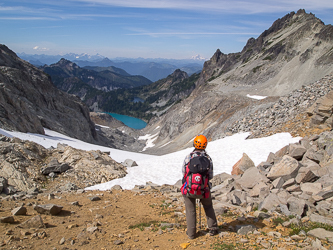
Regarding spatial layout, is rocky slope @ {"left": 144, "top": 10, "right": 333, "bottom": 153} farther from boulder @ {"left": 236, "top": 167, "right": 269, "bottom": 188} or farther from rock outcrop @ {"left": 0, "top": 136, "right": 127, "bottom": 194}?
boulder @ {"left": 236, "top": 167, "right": 269, "bottom": 188}

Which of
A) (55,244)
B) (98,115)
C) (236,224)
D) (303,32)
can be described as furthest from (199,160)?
(98,115)

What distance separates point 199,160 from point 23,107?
34.8 metres

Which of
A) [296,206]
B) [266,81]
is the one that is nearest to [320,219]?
[296,206]

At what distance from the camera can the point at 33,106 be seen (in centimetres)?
4259

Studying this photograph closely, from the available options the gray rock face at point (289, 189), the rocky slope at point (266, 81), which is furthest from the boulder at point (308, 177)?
the rocky slope at point (266, 81)

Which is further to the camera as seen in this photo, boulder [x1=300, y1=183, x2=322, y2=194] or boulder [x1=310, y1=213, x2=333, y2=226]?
boulder [x1=300, y1=183, x2=322, y2=194]

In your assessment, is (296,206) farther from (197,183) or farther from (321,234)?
(197,183)

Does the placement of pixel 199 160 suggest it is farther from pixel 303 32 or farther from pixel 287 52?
pixel 303 32

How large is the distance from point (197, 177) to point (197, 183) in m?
0.17

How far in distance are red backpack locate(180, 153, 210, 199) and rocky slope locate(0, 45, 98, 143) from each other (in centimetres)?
2708

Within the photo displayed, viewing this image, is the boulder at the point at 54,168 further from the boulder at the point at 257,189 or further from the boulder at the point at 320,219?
the boulder at the point at 320,219

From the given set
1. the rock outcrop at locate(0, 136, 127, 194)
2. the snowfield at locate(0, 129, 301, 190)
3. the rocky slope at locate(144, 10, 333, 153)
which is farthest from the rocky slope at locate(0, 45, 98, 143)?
the rocky slope at locate(144, 10, 333, 153)

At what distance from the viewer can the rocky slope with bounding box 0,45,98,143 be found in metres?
31.0

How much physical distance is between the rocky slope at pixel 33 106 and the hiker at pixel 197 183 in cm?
2700
